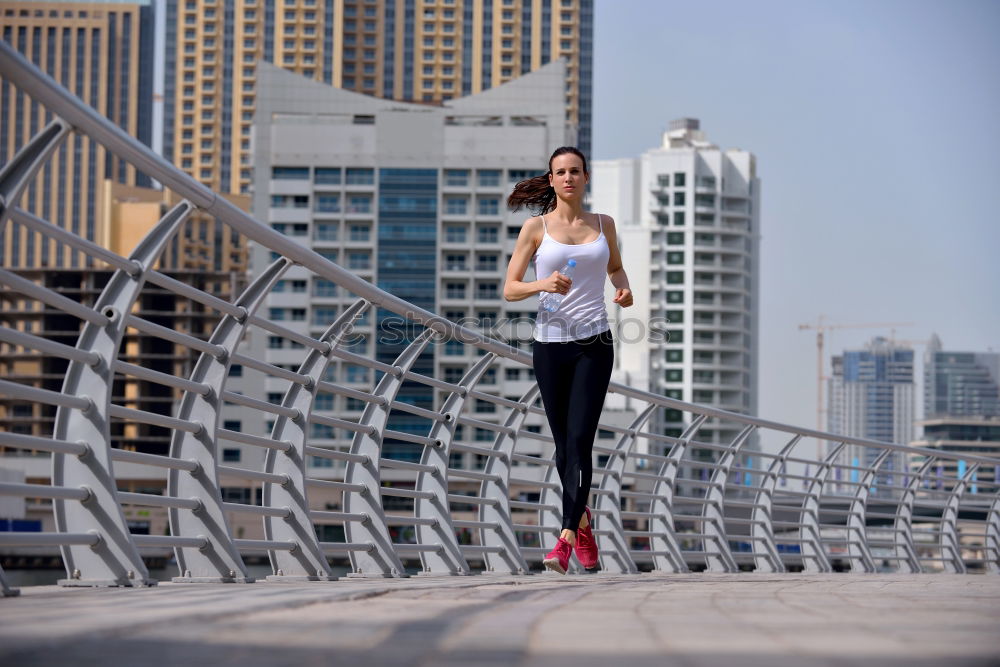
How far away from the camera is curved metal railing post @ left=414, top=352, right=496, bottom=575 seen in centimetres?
705

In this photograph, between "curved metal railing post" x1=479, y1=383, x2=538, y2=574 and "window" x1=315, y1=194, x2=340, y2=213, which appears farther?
"window" x1=315, y1=194, x2=340, y2=213

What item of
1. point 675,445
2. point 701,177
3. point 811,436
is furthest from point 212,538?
point 701,177

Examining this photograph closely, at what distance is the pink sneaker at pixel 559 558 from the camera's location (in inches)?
224

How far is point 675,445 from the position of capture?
9352 millimetres

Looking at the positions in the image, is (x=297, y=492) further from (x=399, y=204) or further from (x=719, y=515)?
(x=399, y=204)

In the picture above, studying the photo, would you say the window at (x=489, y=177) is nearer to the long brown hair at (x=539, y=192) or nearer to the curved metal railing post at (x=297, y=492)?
the long brown hair at (x=539, y=192)

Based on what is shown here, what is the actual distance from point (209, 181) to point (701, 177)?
68.5 m

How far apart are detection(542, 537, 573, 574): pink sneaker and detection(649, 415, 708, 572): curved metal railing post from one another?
360cm

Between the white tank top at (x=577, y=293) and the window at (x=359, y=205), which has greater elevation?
the window at (x=359, y=205)

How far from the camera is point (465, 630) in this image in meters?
3.10

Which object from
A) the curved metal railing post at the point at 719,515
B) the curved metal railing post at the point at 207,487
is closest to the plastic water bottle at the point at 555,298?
the curved metal railing post at the point at 207,487

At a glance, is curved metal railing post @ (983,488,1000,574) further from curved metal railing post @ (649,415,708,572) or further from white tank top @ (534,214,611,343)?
white tank top @ (534,214,611,343)

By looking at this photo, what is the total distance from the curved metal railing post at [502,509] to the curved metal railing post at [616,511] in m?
1.07

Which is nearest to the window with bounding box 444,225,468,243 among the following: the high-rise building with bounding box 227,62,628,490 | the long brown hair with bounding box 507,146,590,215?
the high-rise building with bounding box 227,62,628,490
